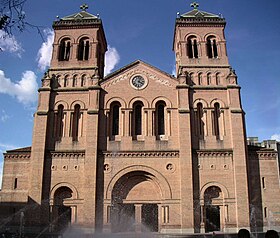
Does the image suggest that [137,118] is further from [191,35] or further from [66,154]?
[191,35]

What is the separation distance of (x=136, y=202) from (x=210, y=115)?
1099 cm

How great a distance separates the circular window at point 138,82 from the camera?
107 feet

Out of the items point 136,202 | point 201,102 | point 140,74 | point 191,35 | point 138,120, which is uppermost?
point 191,35

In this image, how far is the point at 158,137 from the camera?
31.2 metres

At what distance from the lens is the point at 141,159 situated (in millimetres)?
29875

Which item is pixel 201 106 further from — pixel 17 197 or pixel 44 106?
pixel 17 197

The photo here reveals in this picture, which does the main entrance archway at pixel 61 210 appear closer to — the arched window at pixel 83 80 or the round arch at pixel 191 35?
the arched window at pixel 83 80

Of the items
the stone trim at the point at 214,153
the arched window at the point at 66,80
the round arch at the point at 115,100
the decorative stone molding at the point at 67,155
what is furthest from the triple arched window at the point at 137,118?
the arched window at the point at 66,80

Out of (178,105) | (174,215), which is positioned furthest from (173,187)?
(178,105)

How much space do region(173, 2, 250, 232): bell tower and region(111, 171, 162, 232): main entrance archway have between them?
3.37 metres

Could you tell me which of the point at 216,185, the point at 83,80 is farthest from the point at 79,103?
the point at 216,185

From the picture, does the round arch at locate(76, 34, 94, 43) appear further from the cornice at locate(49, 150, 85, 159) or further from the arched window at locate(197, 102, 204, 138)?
the arched window at locate(197, 102, 204, 138)

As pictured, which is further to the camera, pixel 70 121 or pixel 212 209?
pixel 70 121

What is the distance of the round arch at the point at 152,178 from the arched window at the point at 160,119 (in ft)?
12.7
